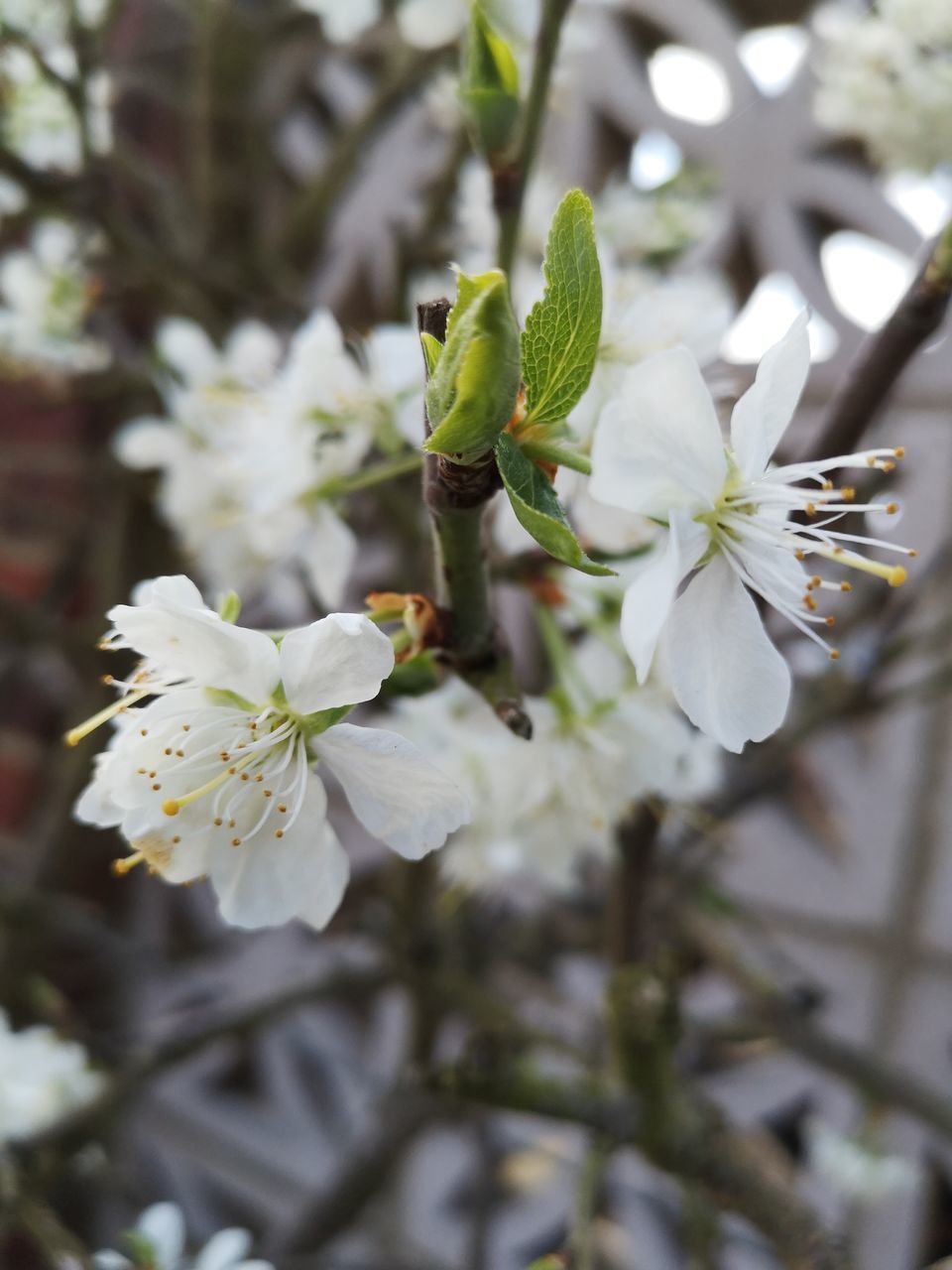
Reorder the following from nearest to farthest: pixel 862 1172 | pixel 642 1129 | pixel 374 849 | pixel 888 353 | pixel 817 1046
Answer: pixel 888 353 → pixel 642 1129 → pixel 817 1046 → pixel 862 1172 → pixel 374 849

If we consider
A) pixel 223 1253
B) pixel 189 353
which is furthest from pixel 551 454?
pixel 189 353

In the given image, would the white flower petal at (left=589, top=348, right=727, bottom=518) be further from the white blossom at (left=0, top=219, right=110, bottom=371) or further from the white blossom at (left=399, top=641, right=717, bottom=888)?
the white blossom at (left=0, top=219, right=110, bottom=371)

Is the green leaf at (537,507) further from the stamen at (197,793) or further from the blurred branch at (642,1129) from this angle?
the blurred branch at (642,1129)

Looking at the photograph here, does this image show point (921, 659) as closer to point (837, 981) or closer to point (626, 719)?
point (837, 981)

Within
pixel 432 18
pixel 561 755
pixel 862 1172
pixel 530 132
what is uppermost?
pixel 432 18

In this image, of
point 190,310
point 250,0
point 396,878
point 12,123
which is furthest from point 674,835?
point 250,0

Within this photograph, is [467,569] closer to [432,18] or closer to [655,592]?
[655,592]

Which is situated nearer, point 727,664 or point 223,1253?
point 727,664

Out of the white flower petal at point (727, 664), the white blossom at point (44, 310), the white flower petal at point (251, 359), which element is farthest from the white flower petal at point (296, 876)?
the white blossom at point (44, 310)

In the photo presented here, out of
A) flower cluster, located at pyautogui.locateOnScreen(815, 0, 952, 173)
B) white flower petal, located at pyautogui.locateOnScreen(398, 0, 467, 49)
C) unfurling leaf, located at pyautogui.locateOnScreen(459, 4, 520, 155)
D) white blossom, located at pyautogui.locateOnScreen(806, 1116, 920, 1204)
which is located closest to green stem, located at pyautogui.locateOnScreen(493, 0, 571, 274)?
unfurling leaf, located at pyautogui.locateOnScreen(459, 4, 520, 155)
